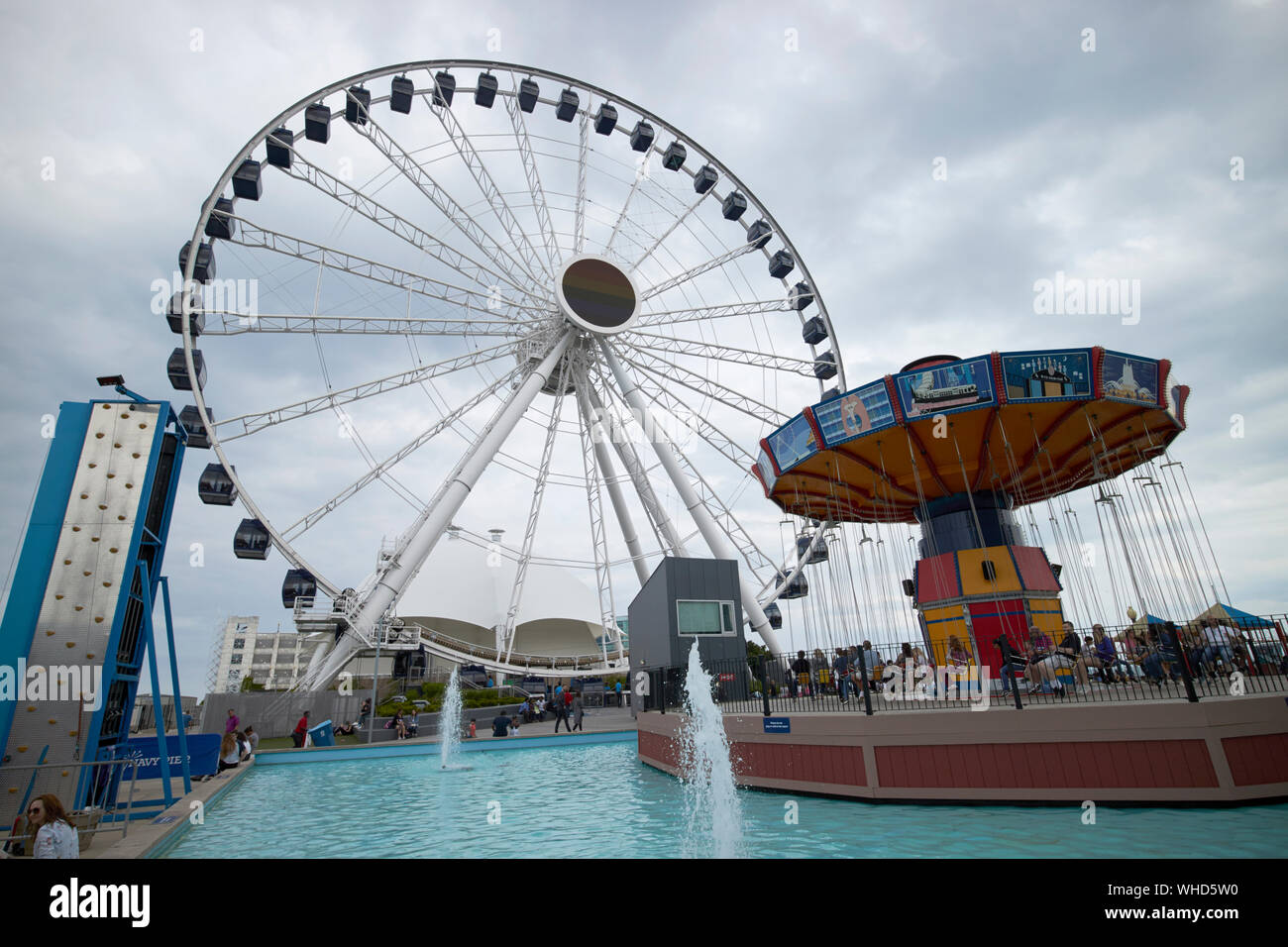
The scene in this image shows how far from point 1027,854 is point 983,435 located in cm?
1000

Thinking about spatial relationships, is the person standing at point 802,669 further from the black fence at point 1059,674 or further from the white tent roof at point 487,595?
the white tent roof at point 487,595

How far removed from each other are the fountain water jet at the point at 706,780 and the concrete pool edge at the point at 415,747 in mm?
9534

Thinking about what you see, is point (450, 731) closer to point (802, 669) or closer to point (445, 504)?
point (445, 504)

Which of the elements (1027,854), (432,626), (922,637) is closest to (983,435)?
(922,637)

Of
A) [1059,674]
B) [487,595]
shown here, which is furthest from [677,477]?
[487,595]

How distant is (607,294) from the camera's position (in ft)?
84.7

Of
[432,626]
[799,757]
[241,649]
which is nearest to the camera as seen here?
[799,757]

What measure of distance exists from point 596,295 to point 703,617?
1392 cm

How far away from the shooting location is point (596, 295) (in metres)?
25.6

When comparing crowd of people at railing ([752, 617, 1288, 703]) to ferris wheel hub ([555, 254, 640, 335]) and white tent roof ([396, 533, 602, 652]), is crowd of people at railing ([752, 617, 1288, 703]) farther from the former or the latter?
white tent roof ([396, 533, 602, 652])

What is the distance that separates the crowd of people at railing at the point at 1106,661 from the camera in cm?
933

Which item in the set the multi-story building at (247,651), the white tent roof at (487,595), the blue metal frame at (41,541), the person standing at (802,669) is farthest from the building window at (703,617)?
Result: the multi-story building at (247,651)
